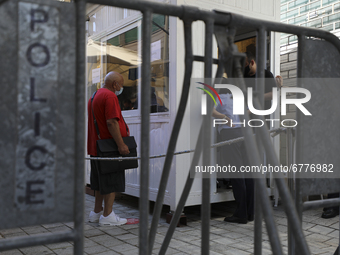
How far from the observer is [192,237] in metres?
3.88

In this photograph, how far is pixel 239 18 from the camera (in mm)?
1631

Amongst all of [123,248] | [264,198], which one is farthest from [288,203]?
[123,248]

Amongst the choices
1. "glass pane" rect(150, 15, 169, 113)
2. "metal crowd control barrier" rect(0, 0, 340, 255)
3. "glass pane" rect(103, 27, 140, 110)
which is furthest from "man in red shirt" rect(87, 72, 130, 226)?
"metal crowd control barrier" rect(0, 0, 340, 255)

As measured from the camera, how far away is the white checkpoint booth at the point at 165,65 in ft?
14.4

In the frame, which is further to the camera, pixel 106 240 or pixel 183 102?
pixel 106 240

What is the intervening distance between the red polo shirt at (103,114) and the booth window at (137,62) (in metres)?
0.66

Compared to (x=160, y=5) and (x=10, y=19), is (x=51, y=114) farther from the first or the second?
(x=160, y=5)

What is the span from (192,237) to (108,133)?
4.85 feet

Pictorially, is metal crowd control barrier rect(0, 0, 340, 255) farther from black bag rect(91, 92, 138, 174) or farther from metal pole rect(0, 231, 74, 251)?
black bag rect(91, 92, 138, 174)

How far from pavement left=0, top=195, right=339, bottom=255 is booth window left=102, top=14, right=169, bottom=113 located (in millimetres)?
1477

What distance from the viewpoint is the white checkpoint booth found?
4.39m

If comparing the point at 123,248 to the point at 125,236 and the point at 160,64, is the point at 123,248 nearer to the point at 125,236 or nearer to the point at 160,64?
the point at 125,236

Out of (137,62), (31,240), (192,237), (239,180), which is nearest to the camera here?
(31,240)

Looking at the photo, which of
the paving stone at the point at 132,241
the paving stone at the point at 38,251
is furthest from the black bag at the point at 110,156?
the paving stone at the point at 38,251
